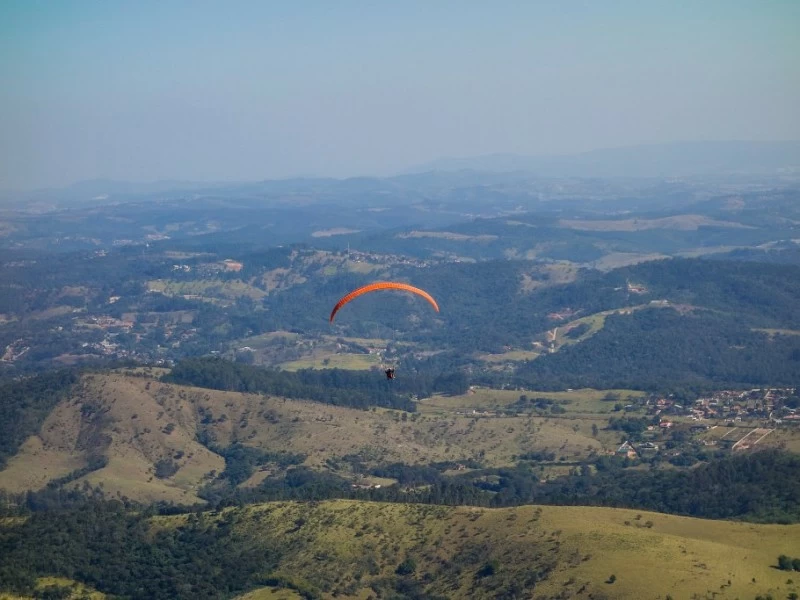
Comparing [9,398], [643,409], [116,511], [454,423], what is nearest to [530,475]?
[454,423]

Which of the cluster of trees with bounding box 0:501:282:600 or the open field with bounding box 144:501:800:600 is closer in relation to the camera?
the open field with bounding box 144:501:800:600

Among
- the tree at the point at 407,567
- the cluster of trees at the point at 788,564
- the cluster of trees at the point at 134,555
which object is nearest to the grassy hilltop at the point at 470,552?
the tree at the point at 407,567

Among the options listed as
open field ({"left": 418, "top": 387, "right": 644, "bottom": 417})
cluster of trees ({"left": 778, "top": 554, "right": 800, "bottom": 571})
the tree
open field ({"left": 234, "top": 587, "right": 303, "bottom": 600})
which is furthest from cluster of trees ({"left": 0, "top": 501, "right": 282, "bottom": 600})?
open field ({"left": 418, "top": 387, "right": 644, "bottom": 417})

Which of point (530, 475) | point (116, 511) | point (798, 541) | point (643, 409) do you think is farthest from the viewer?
point (643, 409)

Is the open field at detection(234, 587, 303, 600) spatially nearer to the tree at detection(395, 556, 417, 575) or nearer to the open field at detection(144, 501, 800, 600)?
the open field at detection(144, 501, 800, 600)

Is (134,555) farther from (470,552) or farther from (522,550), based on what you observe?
(522,550)

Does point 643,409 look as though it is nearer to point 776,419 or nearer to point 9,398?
point 776,419

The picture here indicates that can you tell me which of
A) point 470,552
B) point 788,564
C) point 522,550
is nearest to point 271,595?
point 470,552

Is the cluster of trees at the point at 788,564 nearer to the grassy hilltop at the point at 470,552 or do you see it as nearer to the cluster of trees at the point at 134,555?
the grassy hilltop at the point at 470,552

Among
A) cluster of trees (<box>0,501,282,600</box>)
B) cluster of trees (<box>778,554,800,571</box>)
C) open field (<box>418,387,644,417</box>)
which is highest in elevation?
cluster of trees (<box>778,554,800,571</box>)
